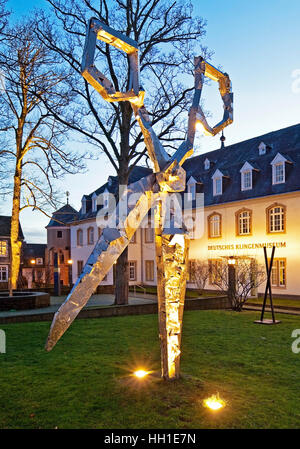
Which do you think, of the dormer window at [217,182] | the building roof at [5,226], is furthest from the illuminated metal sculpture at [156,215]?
the building roof at [5,226]

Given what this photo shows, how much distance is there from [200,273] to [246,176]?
23.2 feet

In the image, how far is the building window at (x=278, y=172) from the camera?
22.9 metres

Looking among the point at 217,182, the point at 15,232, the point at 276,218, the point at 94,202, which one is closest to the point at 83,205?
the point at 94,202

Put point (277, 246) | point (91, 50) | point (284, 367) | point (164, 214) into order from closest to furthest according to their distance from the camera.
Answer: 1. point (91, 50)
2. point (164, 214)
3. point (284, 367)
4. point (277, 246)

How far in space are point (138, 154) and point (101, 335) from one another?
28.4ft

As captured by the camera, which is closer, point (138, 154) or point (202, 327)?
point (202, 327)

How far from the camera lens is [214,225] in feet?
88.9

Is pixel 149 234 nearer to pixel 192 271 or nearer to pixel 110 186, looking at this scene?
pixel 110 186

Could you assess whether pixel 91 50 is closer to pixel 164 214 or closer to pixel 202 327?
pixel 164 214

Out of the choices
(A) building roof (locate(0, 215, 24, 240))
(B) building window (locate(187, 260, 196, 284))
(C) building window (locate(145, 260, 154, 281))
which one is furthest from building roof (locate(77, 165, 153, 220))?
(B) building window (locate(187, 260, 196, 284))

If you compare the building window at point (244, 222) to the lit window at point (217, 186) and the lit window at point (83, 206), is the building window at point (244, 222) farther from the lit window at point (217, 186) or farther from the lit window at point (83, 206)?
the lit window at point (83, 206)

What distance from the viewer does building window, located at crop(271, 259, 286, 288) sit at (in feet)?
72.7
